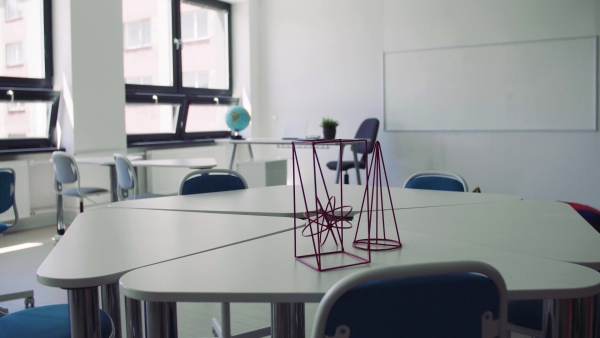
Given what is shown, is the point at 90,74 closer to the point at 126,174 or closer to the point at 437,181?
the point at 126,174

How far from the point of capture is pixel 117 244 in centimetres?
166

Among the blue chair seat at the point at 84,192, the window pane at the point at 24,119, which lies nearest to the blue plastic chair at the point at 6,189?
the blue chair seat at the point at 84,192

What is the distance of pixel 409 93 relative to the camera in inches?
272

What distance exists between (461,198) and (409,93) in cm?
455

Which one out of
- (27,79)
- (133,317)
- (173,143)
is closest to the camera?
(133,317)

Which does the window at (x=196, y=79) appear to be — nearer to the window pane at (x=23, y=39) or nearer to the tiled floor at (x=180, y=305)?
the window pane at (x=23, y=39)

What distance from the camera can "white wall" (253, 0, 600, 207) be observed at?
604 cm

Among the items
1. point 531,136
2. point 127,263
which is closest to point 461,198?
point 127,263

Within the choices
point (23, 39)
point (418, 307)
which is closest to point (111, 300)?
point (418, 307)

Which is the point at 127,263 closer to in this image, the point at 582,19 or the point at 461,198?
the point at 461,198

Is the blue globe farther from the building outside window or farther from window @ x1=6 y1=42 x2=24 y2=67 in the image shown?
window @ x1=6 y1=42 x2=24 y2=67

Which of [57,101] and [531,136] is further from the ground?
[57,101]

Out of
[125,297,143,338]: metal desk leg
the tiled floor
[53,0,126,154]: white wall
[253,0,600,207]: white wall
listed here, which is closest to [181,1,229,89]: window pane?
[253,0,600,207]: white wall

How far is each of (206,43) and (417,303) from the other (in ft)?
23.9
